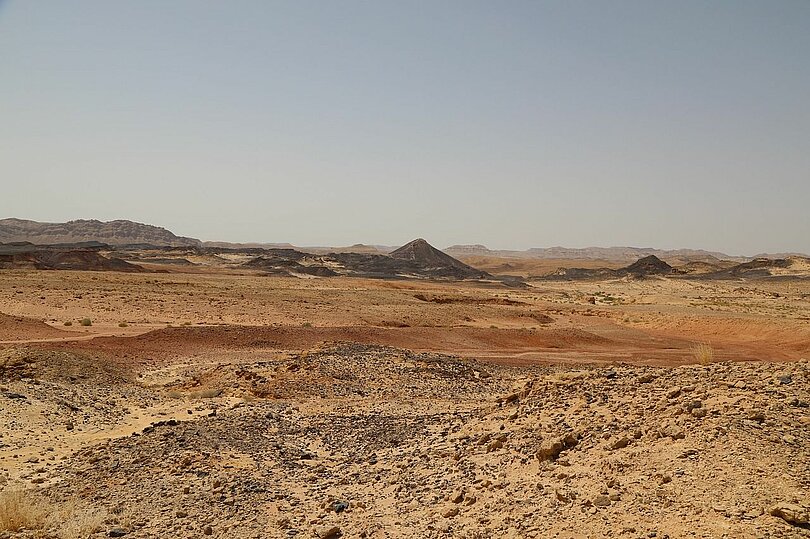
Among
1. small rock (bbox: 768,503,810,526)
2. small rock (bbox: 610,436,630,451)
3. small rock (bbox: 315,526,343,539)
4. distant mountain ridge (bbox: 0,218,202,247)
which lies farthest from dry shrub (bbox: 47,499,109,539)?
distant mountain ridge (bbox: 0,218,202,247)

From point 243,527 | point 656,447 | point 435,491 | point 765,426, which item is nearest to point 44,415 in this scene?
point 243,527

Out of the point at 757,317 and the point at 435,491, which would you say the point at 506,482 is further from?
the point at 757,317

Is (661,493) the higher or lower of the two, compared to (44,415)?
higher

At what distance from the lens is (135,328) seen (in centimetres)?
2980

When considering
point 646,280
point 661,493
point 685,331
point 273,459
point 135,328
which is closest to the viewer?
point 661,493

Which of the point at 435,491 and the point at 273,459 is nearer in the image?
the point at 435,491

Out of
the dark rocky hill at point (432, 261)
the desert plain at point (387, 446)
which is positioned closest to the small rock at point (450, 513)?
the desert plain at point (387, 446)

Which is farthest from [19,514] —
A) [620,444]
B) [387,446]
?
[620,444]

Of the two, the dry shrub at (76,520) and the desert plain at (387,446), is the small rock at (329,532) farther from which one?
the dry shrub at (76,520)

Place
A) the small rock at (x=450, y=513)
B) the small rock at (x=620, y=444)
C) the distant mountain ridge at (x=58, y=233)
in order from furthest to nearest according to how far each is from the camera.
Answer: the distant mountain ridge at (x=58, y=233) → the small rock at (x=620, y=444) → the small rock at (x=450, y=513)

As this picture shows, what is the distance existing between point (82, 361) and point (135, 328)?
13.6 m

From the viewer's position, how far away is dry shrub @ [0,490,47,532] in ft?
23.5

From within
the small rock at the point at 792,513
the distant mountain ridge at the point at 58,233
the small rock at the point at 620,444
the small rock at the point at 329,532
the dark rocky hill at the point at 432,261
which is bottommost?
the small rock at the point at 329,532

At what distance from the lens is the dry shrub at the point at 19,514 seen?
282 inches
